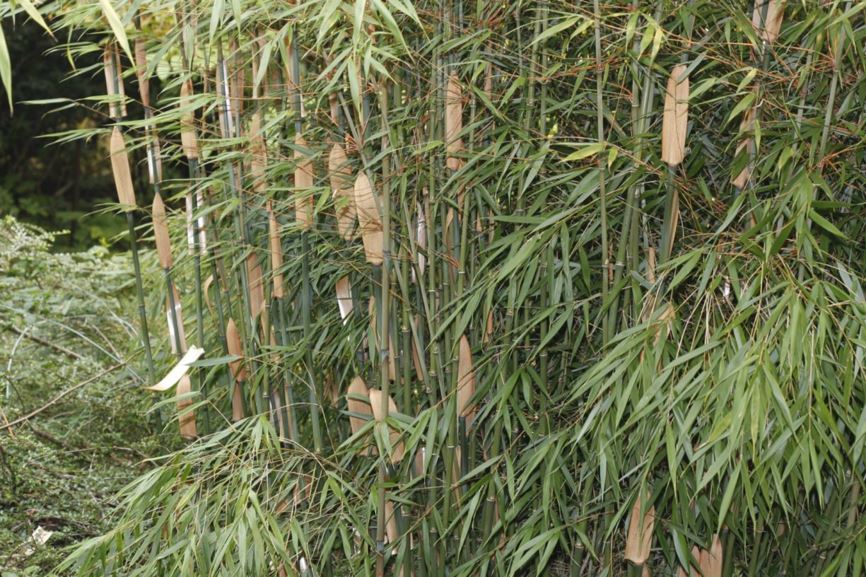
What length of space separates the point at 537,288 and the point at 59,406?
2.13 metres

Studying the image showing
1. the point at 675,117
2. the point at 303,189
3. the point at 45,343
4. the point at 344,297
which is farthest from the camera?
the point at 45,343

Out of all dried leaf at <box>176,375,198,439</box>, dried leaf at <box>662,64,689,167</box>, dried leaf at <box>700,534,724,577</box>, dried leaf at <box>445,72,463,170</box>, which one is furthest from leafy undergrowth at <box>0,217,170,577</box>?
dried leaf at <box>662,64,689,167</box>

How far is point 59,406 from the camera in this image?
3.50 metres

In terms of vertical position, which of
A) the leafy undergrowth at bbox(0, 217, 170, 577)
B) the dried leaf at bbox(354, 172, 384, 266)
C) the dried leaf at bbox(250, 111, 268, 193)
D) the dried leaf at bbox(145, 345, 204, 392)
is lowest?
the leafy undergrowth at bbox(0, 217, 170, 577)

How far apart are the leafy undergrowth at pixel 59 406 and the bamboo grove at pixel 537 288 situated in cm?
55

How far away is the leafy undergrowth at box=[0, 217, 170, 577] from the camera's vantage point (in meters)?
2.88

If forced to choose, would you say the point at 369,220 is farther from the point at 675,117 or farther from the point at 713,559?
the point at 713,559

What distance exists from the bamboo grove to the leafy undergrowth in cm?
55

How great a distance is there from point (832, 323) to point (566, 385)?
2.02ft

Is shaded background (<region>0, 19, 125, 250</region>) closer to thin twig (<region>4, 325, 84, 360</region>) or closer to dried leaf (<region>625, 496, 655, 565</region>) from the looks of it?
thin twig (<region>4, 325, 84, 360</region>)

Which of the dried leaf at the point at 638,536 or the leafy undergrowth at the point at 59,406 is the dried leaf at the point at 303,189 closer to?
the leafy undergrowth at the point at 59,406

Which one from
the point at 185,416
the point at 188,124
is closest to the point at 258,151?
the point at 188,124

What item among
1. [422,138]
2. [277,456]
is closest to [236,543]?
[277,456]

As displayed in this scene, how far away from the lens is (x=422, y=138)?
224cm
